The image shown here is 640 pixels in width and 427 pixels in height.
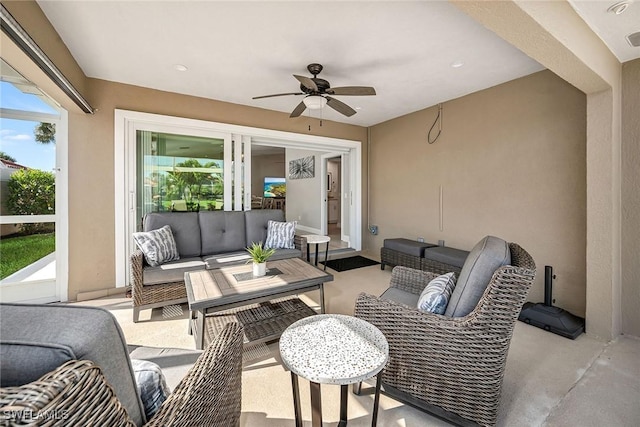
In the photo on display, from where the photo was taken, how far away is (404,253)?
3893 mm

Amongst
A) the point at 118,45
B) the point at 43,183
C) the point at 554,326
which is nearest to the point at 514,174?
the point at 554,326

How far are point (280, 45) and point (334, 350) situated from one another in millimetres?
2536

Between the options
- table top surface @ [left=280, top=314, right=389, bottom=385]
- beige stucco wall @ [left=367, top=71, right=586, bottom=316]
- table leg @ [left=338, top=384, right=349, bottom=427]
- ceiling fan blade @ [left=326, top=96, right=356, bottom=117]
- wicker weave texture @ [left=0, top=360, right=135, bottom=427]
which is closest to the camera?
wicker weave texture @ [left=0, top=360, right=135, bottom=427]

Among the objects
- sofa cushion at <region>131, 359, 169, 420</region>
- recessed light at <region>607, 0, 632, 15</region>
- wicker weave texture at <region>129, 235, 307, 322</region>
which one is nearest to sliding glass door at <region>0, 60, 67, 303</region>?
wicker weave texture at <region>129, 235, 307, 322</region>

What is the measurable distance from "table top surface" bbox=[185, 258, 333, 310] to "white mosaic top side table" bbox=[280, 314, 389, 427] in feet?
2.50

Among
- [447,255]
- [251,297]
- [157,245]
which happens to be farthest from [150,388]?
[447,255]

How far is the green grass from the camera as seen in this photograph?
263 cm

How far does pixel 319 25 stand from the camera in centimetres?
217

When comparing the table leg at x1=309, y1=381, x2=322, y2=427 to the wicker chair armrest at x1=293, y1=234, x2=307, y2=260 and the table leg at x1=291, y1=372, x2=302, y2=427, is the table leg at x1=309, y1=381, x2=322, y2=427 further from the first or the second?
the wicker chair armrest at x1=293, y1=234, x2=307, y2=260

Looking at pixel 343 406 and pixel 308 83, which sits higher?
pixel 308 83

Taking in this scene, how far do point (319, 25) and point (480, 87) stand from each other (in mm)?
2400

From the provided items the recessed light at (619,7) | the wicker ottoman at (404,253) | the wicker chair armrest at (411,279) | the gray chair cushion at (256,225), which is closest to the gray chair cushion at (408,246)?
the wicker ottoman at (404,253)

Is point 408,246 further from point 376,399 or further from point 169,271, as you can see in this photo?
point 169,271

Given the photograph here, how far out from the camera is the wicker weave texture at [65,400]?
0.42 metres
